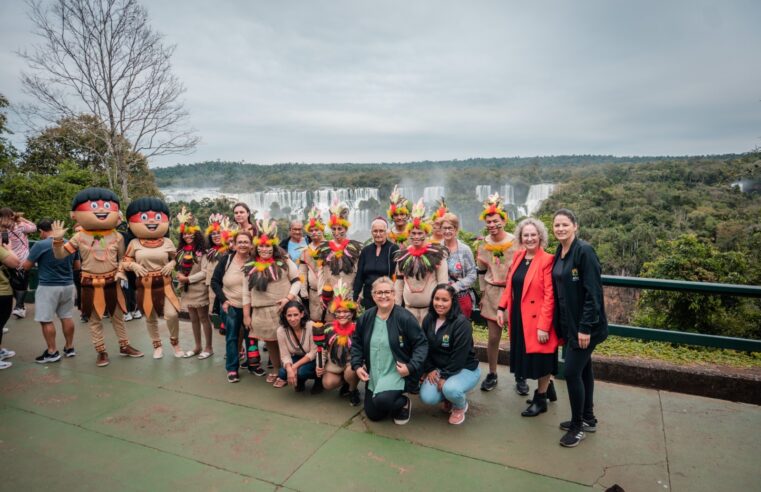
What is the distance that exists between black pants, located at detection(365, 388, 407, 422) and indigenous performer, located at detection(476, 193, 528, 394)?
1.03m

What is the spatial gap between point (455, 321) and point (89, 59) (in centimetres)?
1586

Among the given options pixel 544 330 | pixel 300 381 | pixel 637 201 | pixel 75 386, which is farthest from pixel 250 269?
pixel 637 201

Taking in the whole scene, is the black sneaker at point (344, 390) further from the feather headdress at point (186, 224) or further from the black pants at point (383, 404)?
the feather headdress at point (186, 224)

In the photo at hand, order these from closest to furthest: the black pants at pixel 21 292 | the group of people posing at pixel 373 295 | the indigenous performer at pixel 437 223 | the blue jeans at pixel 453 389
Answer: the group of people posing at pixel 373 295 < the blue jeans at pixel 453 389 < the indigenous performer at pixel 437 223 < the black pants at pixel 21 292

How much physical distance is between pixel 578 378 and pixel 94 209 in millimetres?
5180

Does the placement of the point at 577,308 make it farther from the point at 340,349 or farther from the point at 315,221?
the point at 315,221

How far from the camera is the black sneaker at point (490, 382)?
4.35 meters

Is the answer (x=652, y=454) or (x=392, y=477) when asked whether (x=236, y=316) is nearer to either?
(x=392, y=477)

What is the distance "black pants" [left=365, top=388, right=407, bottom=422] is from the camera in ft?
12.2

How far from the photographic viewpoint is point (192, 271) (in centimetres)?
529

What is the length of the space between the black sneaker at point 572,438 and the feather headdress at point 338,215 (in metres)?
2.78

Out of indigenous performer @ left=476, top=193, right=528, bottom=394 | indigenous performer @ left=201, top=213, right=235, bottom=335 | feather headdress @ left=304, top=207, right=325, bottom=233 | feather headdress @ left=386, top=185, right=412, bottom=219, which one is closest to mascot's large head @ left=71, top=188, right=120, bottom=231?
indigenous performer @ left=201, top=213, right=235, bottom=335

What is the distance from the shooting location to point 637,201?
32969 mm

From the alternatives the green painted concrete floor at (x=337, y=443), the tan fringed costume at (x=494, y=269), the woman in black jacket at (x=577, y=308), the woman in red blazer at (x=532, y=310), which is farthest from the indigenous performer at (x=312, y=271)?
the woman in black jacket at (x=577, y=308)
